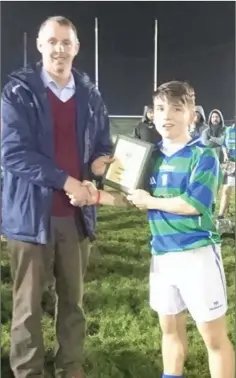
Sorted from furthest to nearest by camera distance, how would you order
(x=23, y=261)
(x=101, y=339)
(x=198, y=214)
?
(x=101, y=339), (x=23, y=261), (x=198, y=214)

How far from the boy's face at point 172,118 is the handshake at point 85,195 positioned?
17cm

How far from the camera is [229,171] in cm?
125

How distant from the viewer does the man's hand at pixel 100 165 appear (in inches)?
48.3

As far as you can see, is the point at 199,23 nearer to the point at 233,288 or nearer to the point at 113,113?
the point at 113,113

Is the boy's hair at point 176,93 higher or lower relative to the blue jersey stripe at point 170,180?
higher

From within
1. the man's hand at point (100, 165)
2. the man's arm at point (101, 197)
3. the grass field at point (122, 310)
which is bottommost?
the grass field at point (122, 310)

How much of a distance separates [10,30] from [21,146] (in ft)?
0.87

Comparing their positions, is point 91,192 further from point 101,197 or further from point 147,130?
point 147,130

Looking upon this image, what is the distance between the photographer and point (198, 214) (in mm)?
1158

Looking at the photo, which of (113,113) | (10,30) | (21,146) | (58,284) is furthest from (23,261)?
(10,30)

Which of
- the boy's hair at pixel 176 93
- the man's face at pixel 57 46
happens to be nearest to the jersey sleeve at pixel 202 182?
the boy's hair at pixel 176 93

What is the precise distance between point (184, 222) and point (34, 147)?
12.7 inches

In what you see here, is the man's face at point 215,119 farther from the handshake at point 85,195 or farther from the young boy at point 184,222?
the handshake at point 85,195

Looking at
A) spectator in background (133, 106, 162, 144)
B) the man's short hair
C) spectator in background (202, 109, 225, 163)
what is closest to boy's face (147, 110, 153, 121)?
spectator in background (133, 106, 162, 144)
